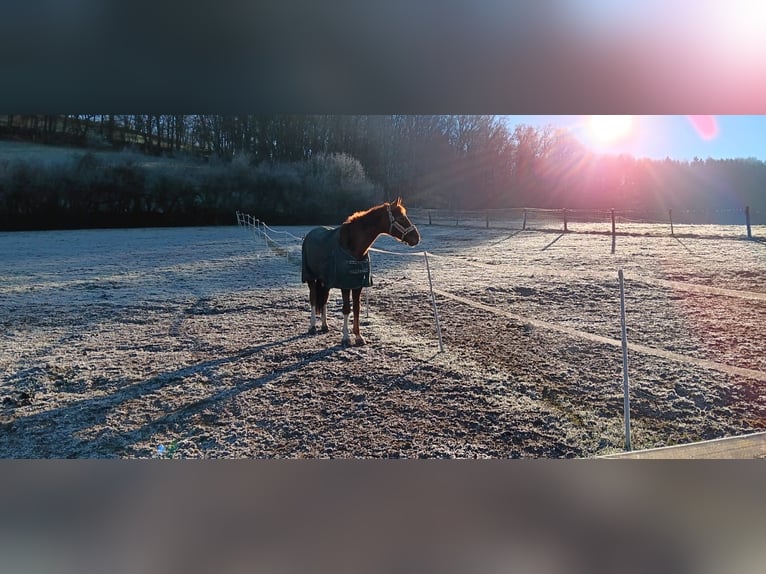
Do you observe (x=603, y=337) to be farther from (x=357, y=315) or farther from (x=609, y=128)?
(x=357, y=315)

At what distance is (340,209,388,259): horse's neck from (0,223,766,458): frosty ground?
13cm

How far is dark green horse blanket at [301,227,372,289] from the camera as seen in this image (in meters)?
2.59

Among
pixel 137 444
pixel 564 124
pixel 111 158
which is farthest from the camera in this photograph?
pixel 111 158

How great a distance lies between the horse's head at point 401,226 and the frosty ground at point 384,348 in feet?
0.33

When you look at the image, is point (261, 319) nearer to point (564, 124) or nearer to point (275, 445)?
point (275, 445)

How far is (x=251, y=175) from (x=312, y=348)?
1.07 metres

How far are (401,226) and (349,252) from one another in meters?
0.33

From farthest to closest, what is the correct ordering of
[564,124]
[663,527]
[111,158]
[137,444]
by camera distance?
1. [111,158]
2. [564,124]
3. [137,444]
4. [663,527]

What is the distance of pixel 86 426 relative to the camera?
82.5 inches

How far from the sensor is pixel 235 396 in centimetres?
221

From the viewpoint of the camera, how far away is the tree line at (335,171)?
2.48 m

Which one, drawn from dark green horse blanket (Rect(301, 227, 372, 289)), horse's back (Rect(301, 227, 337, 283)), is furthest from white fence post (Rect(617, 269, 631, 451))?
horse's back (Rect(301, 227, 337, 283))

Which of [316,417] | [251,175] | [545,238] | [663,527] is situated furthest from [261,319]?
[663,527]
